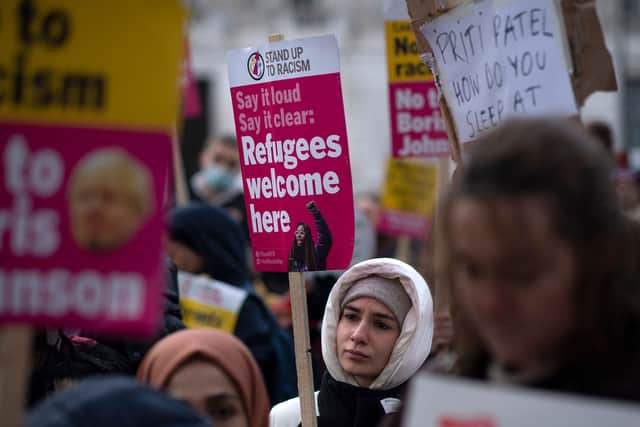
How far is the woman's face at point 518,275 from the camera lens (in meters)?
1.96

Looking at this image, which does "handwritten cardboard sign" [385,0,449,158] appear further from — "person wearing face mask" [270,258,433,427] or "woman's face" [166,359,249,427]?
"woman's face" [166,359,249,427]

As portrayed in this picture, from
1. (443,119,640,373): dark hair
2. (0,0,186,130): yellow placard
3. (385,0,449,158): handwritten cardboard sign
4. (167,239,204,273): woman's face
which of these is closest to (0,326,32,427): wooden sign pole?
(0,0,186,130): yellow placard

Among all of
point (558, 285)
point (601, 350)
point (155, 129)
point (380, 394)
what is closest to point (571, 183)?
point (558, 285)

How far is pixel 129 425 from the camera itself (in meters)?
2.39

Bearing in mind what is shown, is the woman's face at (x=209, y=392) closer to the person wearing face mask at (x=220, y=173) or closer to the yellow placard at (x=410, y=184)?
the person wearing face mask at (x=220, y=173)

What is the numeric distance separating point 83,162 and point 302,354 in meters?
1.87

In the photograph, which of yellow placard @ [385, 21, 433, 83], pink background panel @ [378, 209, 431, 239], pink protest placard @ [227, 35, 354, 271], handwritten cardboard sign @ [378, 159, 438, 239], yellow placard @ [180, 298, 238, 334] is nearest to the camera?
pink protest placard @ [227, 35, 354, 271]

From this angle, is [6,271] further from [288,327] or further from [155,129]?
[288,327]

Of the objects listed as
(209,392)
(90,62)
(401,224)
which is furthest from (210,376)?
(401,224)

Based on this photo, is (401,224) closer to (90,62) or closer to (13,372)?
(90,62)

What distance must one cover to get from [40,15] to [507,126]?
36.4 inches

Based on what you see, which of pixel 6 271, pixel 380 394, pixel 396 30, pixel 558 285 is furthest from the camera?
pixel 396 30

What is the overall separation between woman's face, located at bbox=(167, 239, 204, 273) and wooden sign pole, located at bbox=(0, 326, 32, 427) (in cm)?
456

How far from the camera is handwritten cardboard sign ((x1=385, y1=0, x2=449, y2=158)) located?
6.04 metres
